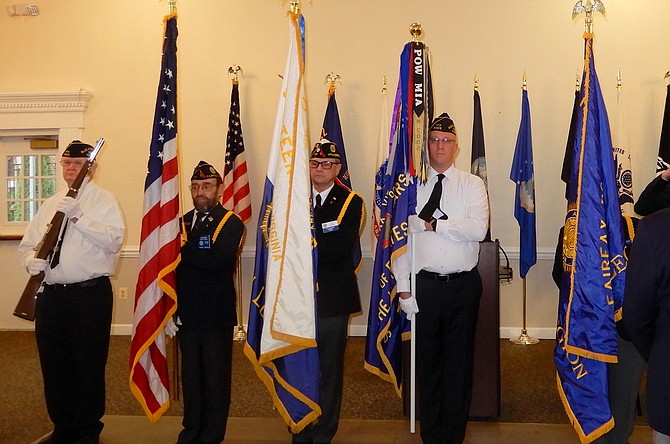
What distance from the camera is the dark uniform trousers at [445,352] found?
319cm

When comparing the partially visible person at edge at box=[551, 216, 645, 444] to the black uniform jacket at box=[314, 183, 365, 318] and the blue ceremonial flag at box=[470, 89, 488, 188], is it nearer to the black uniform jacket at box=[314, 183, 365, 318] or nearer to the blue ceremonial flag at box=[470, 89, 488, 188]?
the black uniform jacket at box=[314, 183, 365, 318]

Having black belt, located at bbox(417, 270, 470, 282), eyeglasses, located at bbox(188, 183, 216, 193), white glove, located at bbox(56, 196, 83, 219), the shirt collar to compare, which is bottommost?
black belt, located at bbox(417, 270, 470, 282)

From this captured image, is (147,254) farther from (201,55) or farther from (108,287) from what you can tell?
(201,55)

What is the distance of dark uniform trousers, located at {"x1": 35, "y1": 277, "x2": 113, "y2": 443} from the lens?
10.6 feet

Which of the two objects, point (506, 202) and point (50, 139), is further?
point (50, 139)

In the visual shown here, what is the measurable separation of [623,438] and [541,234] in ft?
10.7

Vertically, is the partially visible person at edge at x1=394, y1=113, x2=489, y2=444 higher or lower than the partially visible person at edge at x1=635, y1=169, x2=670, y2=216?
lower

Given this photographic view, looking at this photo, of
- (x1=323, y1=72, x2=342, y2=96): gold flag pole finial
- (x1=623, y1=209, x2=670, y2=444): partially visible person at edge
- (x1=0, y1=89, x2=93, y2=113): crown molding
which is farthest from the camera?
(x1=0, y1=89, x2=93, y2=113): crown molding

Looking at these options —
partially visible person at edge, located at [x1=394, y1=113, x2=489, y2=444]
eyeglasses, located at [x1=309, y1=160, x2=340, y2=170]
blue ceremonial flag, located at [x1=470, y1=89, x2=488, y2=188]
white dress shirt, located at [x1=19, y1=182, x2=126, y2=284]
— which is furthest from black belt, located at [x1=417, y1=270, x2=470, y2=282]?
blue ceremonial flag, located at [x1=470, y1=89, x2=488, y2=188]

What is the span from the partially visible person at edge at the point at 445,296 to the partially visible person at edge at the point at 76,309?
1.56 meters

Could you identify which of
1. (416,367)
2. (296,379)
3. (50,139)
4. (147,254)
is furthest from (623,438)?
(50,139)

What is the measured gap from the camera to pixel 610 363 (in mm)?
2930

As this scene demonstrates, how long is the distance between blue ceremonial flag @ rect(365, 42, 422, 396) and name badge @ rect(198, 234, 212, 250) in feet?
3.06

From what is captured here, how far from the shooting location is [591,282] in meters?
2.93
